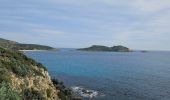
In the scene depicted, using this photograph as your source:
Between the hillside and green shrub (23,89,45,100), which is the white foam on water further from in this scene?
green shrub (23,89,45,100)

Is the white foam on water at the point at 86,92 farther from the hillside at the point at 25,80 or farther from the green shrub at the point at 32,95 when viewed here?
the green shrub at the point at 32,95

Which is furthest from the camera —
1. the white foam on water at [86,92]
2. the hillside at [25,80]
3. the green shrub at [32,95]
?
the white foam on water at [86,92]

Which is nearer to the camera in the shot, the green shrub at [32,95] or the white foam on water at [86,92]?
the green shrub at [32,95]

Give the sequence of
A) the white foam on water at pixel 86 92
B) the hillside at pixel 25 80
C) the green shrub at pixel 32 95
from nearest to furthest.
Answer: the hillside at pixel 25 80 < the green shrub at pixel 32 95 < the white foam on water at pixel 86 92

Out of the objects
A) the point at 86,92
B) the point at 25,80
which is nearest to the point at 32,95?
the point at 25,80

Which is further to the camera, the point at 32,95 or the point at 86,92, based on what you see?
the point at 86,92

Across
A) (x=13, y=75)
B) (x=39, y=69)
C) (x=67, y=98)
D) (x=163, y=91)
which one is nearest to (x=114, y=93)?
(x=163, y=91)

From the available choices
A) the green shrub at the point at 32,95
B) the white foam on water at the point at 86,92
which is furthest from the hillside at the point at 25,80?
the white foam on water at the point at 86,92

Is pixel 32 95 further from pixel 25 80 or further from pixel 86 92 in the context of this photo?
pixel 86 92

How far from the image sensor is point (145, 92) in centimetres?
7638

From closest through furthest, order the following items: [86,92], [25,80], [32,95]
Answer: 1. [32,95]
2. [25,80]
3. [86,92]

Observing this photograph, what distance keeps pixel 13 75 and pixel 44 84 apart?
825 centimetres

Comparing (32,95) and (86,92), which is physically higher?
(32,95)

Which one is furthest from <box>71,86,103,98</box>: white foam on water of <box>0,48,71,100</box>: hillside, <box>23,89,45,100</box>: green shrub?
<box>23,89,45,100</box>: green shrub
